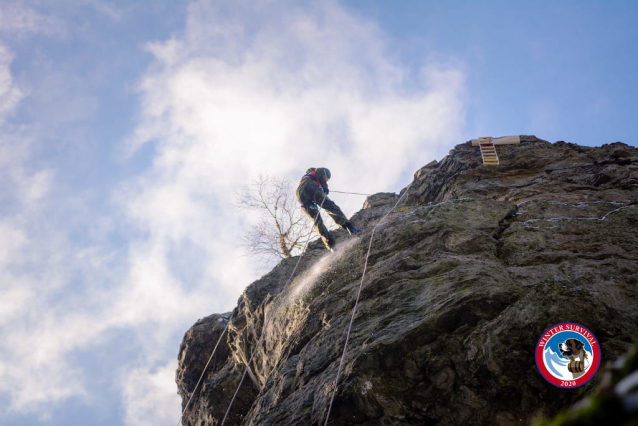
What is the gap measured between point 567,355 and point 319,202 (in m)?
8.19

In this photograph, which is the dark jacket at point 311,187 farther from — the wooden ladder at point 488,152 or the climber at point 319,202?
the wooden ladder at point 488,152

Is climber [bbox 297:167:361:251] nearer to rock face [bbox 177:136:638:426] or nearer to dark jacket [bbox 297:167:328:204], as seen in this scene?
dark jacket [bbox 297:167:328:204]

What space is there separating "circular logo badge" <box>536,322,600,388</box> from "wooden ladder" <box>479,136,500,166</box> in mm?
7108

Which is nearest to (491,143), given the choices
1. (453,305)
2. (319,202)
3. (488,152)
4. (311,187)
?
(488,152)

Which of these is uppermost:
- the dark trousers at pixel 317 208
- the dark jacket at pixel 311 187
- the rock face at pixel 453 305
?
the dark jacket at pixel 311 187

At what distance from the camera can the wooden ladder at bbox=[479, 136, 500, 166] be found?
38.1ft

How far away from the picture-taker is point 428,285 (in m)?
6.92

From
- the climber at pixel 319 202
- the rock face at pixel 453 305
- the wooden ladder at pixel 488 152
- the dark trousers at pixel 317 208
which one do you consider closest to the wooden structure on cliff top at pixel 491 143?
the wooden ladder at pixel 488 152

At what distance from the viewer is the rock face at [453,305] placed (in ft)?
17.1

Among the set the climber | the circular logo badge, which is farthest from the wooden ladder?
the circular logo badge

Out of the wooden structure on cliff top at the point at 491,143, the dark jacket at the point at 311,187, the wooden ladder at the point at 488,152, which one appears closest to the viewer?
the wooden ladder at the point at 488,152

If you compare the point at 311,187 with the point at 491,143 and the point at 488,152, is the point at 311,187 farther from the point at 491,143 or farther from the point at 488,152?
the point at 491,143

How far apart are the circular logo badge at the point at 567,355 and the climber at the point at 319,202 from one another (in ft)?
22.5

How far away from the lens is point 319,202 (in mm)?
12398
